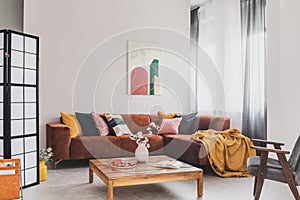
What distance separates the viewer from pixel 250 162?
3.58 meters

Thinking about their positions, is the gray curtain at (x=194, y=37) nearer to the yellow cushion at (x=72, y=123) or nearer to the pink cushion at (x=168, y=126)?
the pink cushion at (x=168, y=126)

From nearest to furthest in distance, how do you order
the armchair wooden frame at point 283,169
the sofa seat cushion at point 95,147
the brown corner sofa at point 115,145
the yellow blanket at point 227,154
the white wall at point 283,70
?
the armchair wooden frame at point 283,169 → the white wall at point 283,70 → the yellow blanket at point 227,154 → the brown corner sofa at point 115,145 → the sofa seat cushion at point 95,147

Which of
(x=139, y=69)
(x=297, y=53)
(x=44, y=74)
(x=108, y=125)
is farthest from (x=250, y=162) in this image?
(x=44, y=74)

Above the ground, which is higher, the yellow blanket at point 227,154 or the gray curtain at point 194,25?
the gray curtain at point 194,25

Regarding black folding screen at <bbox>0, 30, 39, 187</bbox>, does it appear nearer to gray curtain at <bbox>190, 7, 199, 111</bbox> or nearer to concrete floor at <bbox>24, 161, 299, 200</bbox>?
concrete floor at <bbox>24, 161, 299, 200</bbox>

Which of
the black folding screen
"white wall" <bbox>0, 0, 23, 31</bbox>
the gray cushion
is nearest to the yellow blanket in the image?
the gray cushion

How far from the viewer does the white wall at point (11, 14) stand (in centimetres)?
551

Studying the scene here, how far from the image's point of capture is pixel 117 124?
555cm

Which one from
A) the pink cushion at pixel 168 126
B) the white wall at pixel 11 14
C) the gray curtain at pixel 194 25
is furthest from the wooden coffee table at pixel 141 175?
the gray curtain at pixel 194 25

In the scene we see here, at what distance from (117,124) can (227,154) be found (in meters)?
1.88

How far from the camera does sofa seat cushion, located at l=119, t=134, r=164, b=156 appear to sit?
527 centimetres

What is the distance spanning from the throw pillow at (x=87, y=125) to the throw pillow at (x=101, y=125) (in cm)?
6

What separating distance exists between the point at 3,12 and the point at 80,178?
3.06 metres

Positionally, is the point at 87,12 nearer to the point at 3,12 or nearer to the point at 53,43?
the point at 53,43
